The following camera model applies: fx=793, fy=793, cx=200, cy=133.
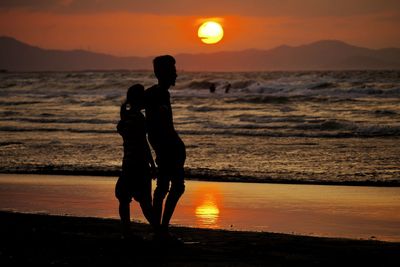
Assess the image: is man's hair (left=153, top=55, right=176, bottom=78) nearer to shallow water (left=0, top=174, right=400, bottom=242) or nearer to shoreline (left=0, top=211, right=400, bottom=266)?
shoreline (left=0, top=211, right=400, bottom=266)

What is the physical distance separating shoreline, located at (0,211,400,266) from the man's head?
5.30 ft

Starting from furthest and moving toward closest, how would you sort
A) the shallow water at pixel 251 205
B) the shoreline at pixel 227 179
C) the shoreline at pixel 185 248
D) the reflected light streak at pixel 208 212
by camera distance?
the shoreline at pixel 227 179 < the reflected light streak at pixel 208 212 < the shallow water at pixel 251 205 < the shoreline at pixel 185 248

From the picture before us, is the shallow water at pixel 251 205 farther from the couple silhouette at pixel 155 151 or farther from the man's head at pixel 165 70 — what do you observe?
the man's head at pixel 165 70

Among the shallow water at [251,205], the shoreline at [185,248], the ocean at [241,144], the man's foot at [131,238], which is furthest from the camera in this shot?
the ocean at [241,144]

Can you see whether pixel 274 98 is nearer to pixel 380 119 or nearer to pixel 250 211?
pixel 380 119

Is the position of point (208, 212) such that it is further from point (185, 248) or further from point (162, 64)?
point (162, 64)

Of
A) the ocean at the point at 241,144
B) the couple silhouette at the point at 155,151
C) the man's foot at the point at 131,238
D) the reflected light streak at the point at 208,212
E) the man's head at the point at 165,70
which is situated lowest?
the ocean at the point at 241,144

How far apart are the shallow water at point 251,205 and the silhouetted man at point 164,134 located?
1628 mm

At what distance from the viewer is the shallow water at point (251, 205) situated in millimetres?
9359

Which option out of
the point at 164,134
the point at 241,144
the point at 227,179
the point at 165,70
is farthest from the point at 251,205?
the point at 241,144

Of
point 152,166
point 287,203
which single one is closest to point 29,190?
point 287,203

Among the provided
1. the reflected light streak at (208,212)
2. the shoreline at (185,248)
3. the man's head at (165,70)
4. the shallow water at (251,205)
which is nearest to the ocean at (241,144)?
the shallow water at (251,205)

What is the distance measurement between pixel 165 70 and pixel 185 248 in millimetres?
1746

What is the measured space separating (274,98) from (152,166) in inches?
1720
